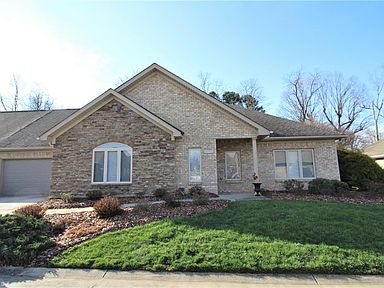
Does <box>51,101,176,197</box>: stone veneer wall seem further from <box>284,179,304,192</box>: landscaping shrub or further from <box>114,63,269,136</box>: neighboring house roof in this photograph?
<box>284,179,304,192</box>: landscaping shrub

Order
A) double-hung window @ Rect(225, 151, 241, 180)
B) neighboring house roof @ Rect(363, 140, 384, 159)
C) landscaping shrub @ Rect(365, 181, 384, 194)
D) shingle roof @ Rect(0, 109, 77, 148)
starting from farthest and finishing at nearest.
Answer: neighboring house roof @ Rect(363, 140, 384, 159)
shingle roof @ Rect(0, 109, 77, 148)
double-hung window @ Rect(225, 151, 241, 180)
landscaping shrub @ Rect(365, 181, 384, 194)

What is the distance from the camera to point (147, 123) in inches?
578

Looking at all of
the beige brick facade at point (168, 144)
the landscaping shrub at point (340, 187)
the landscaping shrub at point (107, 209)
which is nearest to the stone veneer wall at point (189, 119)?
the beige brick facade at point (168, 144)

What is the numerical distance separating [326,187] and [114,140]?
37.1ft

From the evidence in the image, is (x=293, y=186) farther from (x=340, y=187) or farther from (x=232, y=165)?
(x=232, y=165)

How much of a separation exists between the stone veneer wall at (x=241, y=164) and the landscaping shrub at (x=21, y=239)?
34.6 ft

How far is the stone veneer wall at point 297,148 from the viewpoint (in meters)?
16.6

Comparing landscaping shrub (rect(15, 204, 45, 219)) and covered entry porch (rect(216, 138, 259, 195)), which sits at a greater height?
covered entry porch (rect(216, 138, 259, 195))

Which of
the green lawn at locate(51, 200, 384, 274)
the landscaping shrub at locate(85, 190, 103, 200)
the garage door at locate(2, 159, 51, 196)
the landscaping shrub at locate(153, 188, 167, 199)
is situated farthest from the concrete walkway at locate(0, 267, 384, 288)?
the garage door at locate(2, 159, 51, 196)

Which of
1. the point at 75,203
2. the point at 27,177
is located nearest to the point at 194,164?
the point at 75,203

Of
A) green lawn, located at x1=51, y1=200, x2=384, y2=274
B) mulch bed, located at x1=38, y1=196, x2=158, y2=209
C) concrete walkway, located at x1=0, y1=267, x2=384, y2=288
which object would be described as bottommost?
concrete walkway, located at x1=0, y1=267, x2=384, y2=288

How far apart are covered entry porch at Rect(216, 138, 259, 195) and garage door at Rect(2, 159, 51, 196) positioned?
1081cm

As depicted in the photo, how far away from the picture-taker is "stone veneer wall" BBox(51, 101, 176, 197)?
1429cm

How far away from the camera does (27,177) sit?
1773cm
